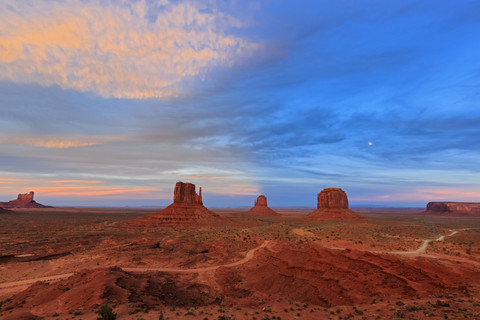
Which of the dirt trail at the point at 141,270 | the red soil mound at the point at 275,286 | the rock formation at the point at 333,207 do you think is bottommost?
the dirt trail at the point at 141,270

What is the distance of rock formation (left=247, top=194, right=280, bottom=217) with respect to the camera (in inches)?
7048

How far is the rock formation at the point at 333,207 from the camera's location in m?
107

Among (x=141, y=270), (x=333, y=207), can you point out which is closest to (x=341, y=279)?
(x=141, y=270)

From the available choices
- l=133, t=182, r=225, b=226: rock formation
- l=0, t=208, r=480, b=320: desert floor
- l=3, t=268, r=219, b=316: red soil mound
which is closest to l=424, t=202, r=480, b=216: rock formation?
l=0, t=208, r=480, b=320: desert floor

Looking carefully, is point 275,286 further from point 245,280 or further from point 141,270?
point 141,270

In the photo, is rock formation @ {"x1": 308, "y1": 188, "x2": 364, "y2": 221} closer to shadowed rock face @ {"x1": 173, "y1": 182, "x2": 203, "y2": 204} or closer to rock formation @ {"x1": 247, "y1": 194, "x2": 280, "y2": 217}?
shadowed rock face @ {"x1": 173, "y1": 182, "x2": 203, "y2": 204}

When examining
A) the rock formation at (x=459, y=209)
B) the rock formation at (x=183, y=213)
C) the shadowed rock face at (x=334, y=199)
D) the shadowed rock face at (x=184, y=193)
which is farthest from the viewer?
the rock formation at (x=459, y=209)

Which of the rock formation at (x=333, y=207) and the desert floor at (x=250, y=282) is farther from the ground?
the rock formation at (x=333, y=207)

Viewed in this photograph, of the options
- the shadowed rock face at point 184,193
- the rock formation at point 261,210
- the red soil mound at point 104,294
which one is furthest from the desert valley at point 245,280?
the rock formation at point 261,210

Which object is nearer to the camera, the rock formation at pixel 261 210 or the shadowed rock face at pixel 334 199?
the shadowed rock face at pixel 334 199

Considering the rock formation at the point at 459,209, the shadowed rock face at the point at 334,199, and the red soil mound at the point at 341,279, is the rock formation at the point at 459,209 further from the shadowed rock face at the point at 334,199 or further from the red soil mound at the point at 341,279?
the red soil mound at the point at 341,279

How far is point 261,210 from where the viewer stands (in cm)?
18525

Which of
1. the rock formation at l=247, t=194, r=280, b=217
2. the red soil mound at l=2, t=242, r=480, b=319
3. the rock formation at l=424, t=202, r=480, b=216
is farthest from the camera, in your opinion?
the rock formation at l=247, t=194, r=280, b=217

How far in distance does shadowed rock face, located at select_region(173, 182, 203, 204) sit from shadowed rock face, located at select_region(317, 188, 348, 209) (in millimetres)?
65498
